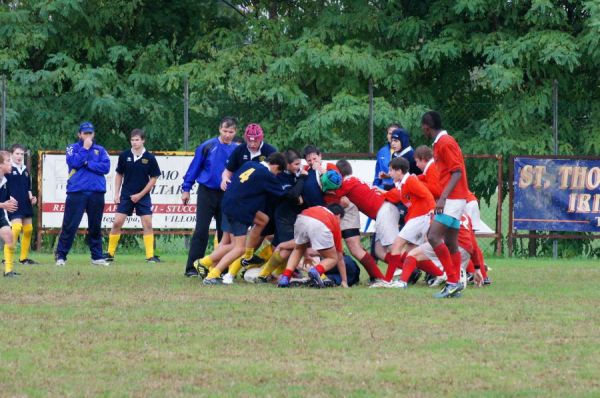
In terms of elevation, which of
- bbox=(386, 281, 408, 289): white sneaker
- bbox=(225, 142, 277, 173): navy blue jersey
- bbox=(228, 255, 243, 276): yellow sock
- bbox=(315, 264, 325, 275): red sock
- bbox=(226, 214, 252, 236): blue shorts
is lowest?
bbox=(386, 281, 408, 289): white sneaker

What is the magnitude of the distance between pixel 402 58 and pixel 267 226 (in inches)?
329

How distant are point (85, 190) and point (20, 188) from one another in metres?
0.92

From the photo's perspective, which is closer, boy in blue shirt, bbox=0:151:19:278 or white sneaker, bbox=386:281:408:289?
white sneaker, bbox=386:281:408:289

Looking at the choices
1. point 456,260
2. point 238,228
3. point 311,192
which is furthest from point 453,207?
point 238,228

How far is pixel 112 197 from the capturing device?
69.6ft

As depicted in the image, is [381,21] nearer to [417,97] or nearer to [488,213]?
[417,97]

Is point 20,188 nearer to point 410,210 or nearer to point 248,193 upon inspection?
point 248,193

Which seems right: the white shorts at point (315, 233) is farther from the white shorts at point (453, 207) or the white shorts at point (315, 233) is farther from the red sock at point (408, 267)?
the white shorts at point (453, 207)

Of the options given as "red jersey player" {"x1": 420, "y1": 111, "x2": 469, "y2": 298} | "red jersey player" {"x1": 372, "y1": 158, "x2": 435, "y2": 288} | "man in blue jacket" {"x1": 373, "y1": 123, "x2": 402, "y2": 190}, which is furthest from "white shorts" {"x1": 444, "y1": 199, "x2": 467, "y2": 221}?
"man in blue jacket" {"x1": 373, "y1": 123, "x2": 402, "y2": 190}

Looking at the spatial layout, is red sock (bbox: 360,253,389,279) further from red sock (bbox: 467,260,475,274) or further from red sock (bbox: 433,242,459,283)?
red sock (bbox: 433,242,459,283)

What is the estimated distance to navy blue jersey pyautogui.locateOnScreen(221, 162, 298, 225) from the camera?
548 inches

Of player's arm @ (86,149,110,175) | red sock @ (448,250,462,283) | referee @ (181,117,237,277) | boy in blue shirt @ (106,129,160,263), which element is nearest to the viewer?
red sock @ (448,250,462,283)

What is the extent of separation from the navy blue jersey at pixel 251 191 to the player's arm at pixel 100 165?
4301mm

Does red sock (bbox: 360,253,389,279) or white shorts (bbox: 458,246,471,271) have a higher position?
white shorts (bbox: 458,246,471,271)
